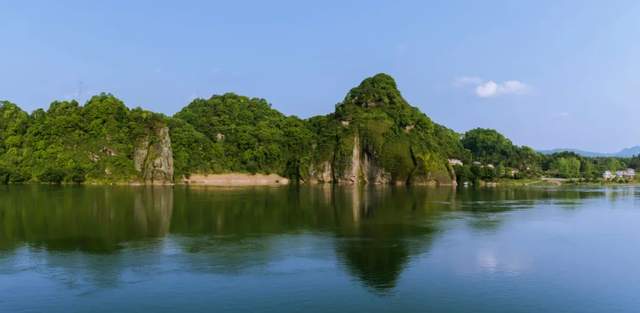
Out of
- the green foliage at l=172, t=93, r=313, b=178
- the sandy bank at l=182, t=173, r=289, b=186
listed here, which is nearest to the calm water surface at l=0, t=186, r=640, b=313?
the sandy bank at l=182, t=173, r=289, b=186

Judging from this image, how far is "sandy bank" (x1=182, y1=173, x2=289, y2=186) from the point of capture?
11152cm

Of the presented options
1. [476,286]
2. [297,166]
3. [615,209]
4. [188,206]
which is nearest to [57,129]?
[297,166]

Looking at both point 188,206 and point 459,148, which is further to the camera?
point 459,148

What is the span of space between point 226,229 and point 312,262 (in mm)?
12481

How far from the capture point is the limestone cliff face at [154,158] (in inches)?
4035

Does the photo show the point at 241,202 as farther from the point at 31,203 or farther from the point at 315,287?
the point at 315,287

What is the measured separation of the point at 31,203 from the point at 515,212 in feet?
150

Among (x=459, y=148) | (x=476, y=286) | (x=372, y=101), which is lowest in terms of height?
(x=476, y=286)

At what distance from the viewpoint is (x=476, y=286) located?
825 inches

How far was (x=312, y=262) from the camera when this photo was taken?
25.2m

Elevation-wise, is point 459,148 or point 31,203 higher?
point 459,148

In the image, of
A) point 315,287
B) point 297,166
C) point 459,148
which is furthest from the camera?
point 459,148

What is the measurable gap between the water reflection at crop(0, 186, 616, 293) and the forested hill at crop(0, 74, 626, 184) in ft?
154

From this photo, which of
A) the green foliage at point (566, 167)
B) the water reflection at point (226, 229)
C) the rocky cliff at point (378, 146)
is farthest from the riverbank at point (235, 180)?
the green foliage at point (566, 167)
